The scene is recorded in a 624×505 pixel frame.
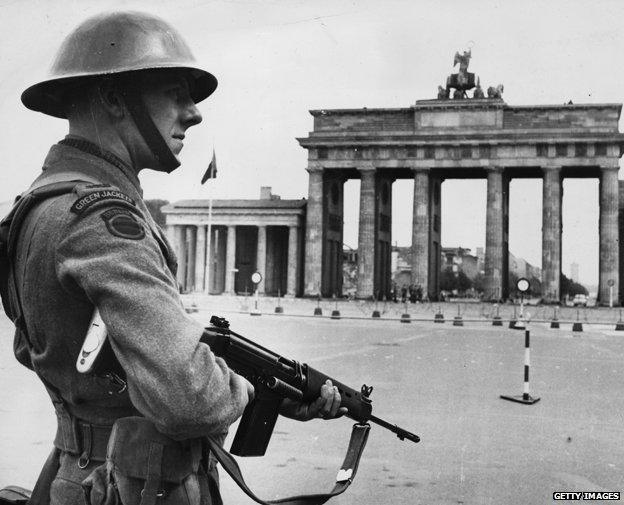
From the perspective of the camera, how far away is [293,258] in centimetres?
5928

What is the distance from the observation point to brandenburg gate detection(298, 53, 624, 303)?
5153 cm

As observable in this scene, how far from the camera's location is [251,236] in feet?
211

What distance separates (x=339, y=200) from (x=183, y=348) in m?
59.1

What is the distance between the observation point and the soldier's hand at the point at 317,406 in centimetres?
215

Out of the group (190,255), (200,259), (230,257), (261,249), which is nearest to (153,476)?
(200,259)

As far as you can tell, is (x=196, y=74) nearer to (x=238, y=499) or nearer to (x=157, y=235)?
(x=157, y=235)

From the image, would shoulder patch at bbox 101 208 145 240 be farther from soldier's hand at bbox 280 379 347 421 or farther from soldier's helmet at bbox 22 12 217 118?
soldier's hand at bbox 280 379 347 421

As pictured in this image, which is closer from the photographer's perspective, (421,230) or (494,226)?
(494,226)

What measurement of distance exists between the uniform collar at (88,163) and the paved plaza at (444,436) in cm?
404

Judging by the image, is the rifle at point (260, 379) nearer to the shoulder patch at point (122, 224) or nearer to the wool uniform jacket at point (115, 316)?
the wool uniform jacket at point (115, 316)

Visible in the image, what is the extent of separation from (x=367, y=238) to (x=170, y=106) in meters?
54.2

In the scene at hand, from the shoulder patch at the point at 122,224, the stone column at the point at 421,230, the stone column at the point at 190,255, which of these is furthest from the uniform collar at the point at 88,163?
the stone column at the point at 190,255

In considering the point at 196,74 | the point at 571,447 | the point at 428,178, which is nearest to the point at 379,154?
the point at 428,178

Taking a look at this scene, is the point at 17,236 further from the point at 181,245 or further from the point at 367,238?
the point at 181,245
